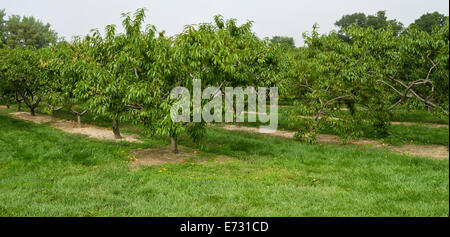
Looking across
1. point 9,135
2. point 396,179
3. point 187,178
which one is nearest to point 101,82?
point 187,178

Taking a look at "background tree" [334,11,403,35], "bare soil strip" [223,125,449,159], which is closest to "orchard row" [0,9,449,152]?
"bare soil strip" [223,125,449,159]

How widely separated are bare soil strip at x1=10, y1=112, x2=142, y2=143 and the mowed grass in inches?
50.6

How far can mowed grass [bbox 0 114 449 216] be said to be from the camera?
5449 mm

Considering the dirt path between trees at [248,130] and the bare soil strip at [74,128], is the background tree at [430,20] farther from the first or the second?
the bare soil strip at [74,128]

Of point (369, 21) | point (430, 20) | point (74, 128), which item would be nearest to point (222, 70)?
point (74, 128)

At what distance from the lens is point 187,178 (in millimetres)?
7238

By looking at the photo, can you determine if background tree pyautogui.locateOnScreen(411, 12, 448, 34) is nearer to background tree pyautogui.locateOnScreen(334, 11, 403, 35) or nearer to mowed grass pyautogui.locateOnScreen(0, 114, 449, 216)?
background tree pyautogui.locateOnScreen(334, 11, 403, 35)

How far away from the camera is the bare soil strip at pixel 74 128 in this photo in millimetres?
12177

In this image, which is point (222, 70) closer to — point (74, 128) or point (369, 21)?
point (74, 128)

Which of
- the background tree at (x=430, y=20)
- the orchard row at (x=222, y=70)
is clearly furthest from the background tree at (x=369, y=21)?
the orchard row at (x=222, y=70)

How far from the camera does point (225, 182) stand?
6.94 metres

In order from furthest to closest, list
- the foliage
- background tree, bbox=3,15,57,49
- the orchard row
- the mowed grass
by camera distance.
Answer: background tree, bbox=3,15,57,49, the foliage, the orchard row, the mowed grass

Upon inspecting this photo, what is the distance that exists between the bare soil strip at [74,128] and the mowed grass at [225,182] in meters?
1.28

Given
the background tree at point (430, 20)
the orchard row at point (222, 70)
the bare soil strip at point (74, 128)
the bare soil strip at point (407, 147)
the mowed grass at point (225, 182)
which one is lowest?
the mowed grass at point (225, 182)
